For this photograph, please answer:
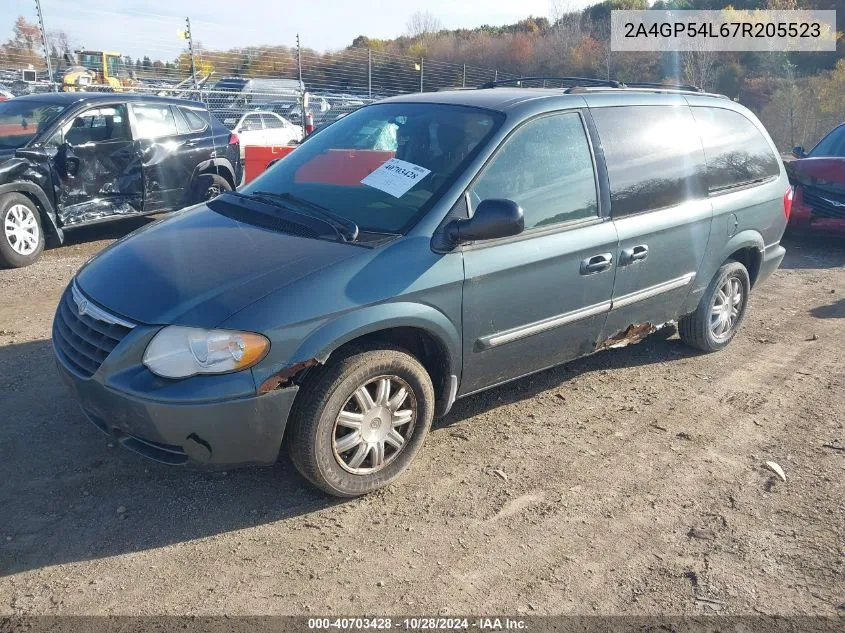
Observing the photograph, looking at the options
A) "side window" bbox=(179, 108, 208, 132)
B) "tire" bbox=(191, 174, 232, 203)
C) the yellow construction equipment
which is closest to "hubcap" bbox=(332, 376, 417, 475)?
"tire" bbox=(191, 174, 232, 203)

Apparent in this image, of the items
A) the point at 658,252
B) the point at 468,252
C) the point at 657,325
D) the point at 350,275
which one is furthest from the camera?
the point at 657,325

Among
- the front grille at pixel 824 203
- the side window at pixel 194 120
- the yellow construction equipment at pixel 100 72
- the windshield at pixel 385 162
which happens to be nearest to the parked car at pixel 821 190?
the front grille at pixel 824 203

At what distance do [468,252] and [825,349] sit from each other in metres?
3.70

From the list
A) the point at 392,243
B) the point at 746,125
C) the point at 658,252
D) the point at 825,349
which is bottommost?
the point at 825,349

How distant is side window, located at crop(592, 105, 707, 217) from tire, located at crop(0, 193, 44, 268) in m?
5.60

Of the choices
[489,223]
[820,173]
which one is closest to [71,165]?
[489,223]

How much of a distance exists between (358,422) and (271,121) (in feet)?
52.9

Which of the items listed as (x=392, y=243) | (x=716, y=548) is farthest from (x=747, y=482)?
(x=392, y=243)

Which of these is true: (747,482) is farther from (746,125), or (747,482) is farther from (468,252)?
(746,125)

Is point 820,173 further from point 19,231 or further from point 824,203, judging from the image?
point 19,231

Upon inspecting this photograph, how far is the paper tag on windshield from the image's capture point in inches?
144

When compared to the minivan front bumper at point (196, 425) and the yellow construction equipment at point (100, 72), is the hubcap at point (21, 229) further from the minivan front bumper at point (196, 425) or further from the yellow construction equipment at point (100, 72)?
the yellow construction equipment at point (100, 72)

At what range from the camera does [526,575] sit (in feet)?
9.60

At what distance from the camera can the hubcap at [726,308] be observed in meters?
5.29
